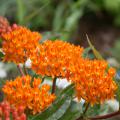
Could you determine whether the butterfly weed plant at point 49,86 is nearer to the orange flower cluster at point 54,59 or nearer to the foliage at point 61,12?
the orange flower cluster at point 54,59

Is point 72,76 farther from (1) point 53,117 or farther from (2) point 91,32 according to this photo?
(2) point 91,32

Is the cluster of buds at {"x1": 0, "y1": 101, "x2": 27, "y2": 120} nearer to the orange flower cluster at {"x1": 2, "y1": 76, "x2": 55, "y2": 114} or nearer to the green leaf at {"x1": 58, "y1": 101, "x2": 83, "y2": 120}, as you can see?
the orange flower cluster at {"x1": 2, "y1": 76, "x2": 55, "y2": 114}

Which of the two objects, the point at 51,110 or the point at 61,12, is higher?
the point at 61,12

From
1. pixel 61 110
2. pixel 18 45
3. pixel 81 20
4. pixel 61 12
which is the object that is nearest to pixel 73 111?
pixel 61 110

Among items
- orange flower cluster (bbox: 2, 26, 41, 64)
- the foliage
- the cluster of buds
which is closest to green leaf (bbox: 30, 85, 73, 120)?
the cluster of buds

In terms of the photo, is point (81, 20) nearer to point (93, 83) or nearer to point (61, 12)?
point (61, 12)

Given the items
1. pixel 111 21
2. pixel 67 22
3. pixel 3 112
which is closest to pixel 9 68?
pixel 67 22

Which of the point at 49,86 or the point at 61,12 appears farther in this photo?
the point at 61,12
